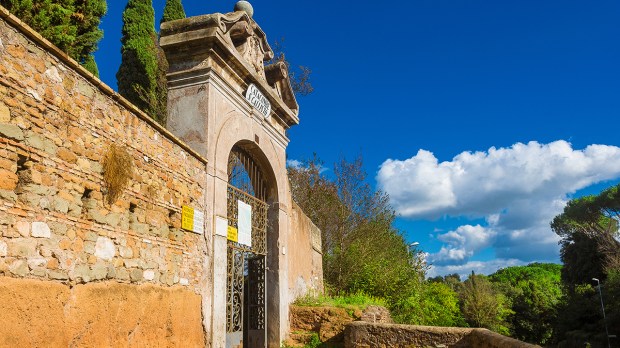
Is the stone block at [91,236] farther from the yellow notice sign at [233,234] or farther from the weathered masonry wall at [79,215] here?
the yellow notice sign at [233,234]

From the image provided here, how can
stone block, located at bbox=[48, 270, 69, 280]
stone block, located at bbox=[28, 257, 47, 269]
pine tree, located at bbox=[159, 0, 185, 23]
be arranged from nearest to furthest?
stone block, located at bbox=[28, 257, 47, 269]
stone block, located at bbox=[48, 270, 69, 280]
pine tree, located at bbox=[159, 0, 185, 23]

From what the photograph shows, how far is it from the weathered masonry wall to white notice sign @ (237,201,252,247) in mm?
2230

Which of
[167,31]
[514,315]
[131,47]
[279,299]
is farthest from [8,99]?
[514,315]

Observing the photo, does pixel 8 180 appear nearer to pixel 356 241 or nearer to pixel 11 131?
pixel 11 131

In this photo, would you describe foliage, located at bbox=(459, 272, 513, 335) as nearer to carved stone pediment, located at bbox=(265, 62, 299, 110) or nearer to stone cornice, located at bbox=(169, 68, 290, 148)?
carved stone pediment, located at bbox=(265, 62, 299, 110)

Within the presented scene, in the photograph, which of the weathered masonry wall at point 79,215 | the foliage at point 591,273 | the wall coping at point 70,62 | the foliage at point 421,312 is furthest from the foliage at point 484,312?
the wall coping at point 70,62

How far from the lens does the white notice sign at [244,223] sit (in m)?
9.57

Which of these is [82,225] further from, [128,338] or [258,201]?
[258,201]

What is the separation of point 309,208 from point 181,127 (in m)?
13.5

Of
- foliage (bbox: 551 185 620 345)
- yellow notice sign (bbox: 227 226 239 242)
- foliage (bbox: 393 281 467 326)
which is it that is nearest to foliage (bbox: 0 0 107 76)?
yellow notice sign (bbox: 227 226 239 242)

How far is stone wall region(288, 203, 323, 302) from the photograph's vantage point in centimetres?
1214

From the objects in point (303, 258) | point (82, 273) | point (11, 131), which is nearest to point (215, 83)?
point (82, 273)

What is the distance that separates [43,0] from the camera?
29.8ft

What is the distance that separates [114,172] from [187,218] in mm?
1990
